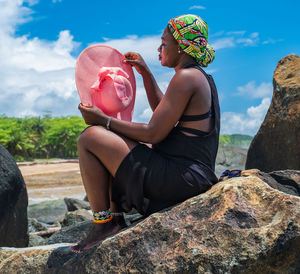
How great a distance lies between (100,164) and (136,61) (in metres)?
0.95

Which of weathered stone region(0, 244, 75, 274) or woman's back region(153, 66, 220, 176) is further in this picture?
weathered stone region(0, 244, 75, 274)

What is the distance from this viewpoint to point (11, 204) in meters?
5.18

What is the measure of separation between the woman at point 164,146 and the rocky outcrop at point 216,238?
163 mm

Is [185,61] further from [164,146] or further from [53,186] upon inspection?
[53,186]

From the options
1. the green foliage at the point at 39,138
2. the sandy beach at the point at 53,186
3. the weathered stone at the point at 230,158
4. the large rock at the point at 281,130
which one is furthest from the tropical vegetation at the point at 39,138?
the large rock at the point at 281,130

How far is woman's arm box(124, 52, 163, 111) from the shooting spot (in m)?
3.38

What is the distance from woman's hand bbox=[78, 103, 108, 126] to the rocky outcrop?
2.47ft

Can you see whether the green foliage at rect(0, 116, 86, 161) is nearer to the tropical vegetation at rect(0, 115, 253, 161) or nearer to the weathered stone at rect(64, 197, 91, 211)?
the tropical vegetation at rect(0, 115, 253, 161)

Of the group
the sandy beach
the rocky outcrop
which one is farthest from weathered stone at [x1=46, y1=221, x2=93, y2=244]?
the sandy beach

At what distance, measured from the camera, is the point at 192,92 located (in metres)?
2.80

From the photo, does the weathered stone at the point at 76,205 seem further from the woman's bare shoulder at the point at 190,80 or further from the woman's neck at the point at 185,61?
the woman's bare shoulder at the point at 190,80

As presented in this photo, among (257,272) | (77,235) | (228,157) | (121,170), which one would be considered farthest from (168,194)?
(228,157)

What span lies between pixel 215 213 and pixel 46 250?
4.65ft

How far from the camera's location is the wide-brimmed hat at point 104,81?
3.17 meters
